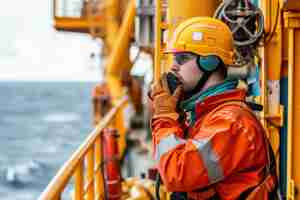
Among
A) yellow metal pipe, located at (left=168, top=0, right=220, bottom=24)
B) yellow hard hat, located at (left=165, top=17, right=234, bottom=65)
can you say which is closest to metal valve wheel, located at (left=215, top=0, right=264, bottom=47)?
yellow metal pipe, located at (left=168, top=0, right=220, bottom=24)

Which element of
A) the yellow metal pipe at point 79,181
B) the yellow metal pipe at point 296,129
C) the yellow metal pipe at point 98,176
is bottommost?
the yellow metal pipe at point 98,176

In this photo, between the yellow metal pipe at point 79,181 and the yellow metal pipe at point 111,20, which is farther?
the yellow metal pipe at point 111,20

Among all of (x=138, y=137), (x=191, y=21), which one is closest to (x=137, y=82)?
(x=138, y=137)

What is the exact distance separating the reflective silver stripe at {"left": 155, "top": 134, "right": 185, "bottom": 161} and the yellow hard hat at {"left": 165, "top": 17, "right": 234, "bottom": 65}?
45 cm

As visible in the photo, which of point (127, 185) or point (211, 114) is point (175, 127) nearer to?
point (211, 114)

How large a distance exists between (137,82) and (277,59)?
1175 centimetres

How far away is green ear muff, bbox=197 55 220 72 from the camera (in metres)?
2.73

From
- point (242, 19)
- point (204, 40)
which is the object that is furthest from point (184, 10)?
point (204, 40)

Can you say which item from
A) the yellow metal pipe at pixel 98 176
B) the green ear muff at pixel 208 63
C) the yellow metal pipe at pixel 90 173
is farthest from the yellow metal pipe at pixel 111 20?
the green ear muff at pixel 208 63

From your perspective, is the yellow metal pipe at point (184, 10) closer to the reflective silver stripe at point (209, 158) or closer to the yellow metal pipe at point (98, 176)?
the yellow metal pipe at point (98, 176)

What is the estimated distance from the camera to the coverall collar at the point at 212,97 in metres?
2.69

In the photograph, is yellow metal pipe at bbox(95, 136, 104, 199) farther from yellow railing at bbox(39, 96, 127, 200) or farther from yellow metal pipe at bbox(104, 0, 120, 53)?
yellow metal pipe at bbox(104, 0, 120, 53)

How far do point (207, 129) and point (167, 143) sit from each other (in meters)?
0.19

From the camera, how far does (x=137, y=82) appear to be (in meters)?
15.8
